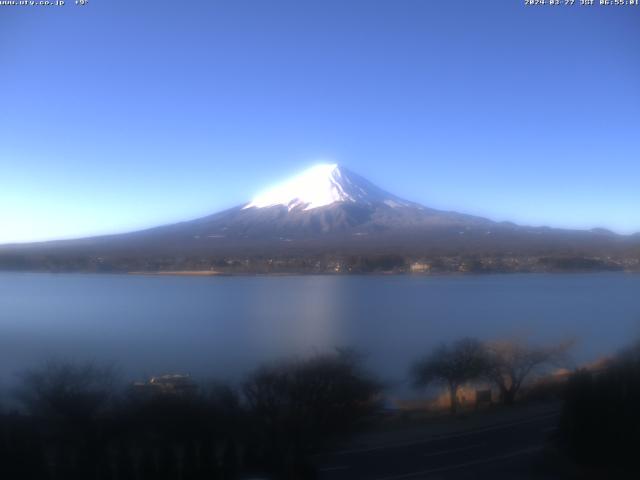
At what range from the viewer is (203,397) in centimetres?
595

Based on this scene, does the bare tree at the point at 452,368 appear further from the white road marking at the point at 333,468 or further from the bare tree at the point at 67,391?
the bare tree at the point at 67,391

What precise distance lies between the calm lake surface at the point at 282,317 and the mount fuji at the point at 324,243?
66 centimetres

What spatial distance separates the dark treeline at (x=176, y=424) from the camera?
16.0 feet

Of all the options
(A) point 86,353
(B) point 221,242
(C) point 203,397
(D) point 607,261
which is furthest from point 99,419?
(B) point 221,242

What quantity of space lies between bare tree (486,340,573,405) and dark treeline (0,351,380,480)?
1.86m

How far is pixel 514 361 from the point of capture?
8.02 meters

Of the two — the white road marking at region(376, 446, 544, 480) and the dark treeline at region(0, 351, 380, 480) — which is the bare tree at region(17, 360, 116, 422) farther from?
the white road marking at region(376, 446, 544, 480)

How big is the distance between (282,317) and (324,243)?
48.3ft

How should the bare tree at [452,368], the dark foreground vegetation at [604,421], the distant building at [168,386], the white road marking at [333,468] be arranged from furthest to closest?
the bare tree at [452,368] → the distant building at [168,386] → the dark foreground vegetation at [604,421] → the white road marking at [333,468]

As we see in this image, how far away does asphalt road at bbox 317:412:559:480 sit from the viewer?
4.97 m

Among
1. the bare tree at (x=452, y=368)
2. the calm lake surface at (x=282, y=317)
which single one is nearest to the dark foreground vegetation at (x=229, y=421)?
the bare tree at (x=452, y=368)

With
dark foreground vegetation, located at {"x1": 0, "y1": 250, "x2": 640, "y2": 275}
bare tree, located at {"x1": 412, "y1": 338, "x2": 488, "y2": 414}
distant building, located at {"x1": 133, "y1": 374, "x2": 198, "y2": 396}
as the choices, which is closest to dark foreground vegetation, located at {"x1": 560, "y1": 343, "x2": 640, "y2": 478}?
bare tree, located at {"x1": 412, "y1": 338, "x2": 488, "y2": 414}

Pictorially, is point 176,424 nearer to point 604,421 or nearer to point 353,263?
point 604,421

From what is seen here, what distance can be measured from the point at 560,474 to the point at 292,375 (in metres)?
2.78
